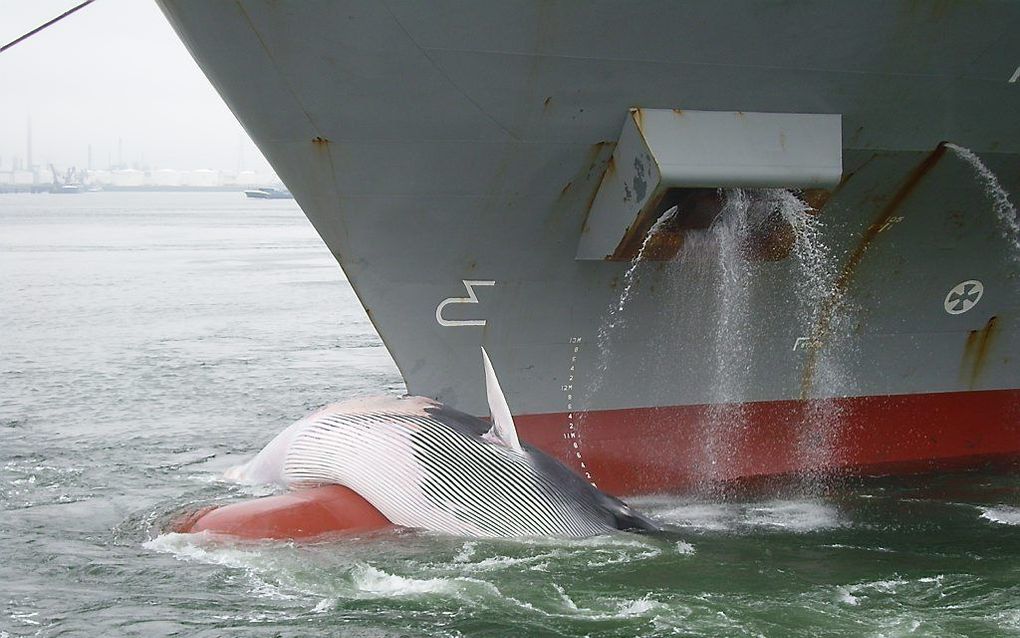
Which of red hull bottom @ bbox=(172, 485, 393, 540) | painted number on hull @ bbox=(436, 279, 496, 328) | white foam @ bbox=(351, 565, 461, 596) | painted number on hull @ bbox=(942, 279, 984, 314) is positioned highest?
painted number on hull @ bbox=(942, 279, 984, 314)

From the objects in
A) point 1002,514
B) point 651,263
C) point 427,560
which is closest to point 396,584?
point 427,560

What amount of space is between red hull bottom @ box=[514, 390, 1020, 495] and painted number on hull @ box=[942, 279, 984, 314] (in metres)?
0.72

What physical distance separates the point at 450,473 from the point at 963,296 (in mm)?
4050

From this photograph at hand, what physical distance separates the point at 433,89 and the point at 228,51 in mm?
1121

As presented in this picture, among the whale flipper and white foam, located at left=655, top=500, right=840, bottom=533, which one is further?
white foam, located at left=655, top=500, right=840, bottom=533

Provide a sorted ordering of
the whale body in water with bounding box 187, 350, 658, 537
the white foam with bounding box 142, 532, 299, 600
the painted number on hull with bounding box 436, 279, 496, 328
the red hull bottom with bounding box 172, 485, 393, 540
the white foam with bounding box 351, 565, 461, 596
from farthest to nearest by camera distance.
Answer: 1. the painted number on hull with bounding box 436, 279, 496, 328
2. the red hull bottom with bounding box 172, 485, 393, 540
3. the whale body in water with bounding box 187, 350, 658, 537
4. the white foam with bounding box 142, 532, 299, 600
5. the white foam with bounding box 351, 565, 461, 596

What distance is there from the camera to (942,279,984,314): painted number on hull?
827 centimetres

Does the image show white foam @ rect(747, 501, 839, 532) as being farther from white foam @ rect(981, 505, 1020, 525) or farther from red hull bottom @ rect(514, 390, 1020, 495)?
white foam @ rect(981, 505, 1020, 525)

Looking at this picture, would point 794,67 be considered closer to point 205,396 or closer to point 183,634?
point 183,634

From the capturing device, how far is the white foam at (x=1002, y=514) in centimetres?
764

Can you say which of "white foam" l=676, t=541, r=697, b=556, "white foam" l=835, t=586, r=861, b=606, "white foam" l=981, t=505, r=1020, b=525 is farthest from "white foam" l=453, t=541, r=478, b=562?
"white foam" l=981, t=505, r=1020, b=525

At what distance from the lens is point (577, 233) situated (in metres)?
7.36

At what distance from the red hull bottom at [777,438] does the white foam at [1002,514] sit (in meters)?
0.86

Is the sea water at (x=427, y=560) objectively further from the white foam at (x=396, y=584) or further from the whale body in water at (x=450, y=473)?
the whale body in water at (x=450, y=473)
